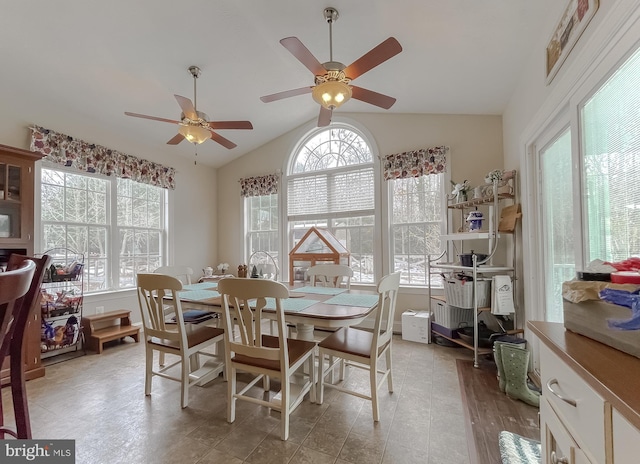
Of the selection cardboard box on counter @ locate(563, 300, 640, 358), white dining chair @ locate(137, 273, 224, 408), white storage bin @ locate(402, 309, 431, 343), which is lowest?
white storage bin @ locate(402, 309, 431, 343)

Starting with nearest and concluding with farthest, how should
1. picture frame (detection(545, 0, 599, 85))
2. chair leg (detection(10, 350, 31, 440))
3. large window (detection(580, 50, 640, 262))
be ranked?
chair leg (detection(10, 350, 31, 440)) → large window (detection(580, 50, 640, 262)) → picture frame (detection(545, 0, 599, 85))

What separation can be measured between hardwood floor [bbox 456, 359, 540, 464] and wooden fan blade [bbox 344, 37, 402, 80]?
242cm

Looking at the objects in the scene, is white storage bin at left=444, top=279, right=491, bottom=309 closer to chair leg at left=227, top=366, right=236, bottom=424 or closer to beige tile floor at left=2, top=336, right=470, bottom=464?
beige tile floor at left=2, top=336, right=470, bottom=464

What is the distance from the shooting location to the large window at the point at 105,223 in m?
3.21

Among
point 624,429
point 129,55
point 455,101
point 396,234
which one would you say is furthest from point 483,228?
point 129,55

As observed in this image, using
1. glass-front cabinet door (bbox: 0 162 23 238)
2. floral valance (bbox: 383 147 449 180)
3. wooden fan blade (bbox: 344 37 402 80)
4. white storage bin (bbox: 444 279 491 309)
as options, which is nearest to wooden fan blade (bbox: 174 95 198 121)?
wooden fan blade (bbox: 344 37 402 80)

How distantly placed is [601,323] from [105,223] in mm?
4588

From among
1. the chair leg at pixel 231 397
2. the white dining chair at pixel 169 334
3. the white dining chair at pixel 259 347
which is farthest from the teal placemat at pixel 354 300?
the white dining chair at pixel 169 334

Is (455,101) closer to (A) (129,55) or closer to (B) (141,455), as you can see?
(A) (129,55)

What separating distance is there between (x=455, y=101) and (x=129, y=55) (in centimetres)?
335

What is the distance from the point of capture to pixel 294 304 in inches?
83.9

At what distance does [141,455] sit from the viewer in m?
1.62

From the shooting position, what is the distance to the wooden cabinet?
558mm

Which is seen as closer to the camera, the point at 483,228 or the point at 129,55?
the point at 129,55
